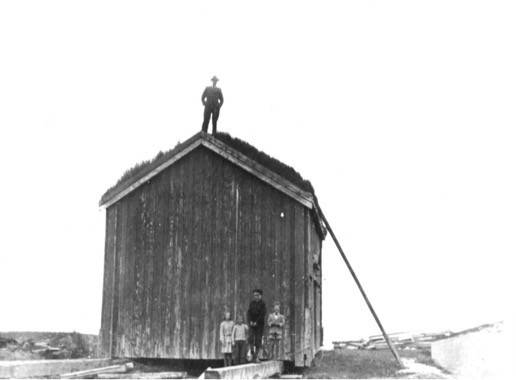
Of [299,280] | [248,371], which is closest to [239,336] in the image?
[299,280]

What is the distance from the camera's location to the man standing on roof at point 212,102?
22.0 meters

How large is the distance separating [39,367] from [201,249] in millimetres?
6569

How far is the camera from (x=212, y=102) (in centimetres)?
2217

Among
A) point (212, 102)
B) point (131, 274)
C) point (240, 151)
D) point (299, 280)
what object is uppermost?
point (212, 102)

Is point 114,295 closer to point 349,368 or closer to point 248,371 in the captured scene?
point 349,368

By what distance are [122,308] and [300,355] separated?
5.16 m

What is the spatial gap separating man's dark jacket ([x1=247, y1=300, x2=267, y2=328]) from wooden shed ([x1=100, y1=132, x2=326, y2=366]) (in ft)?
3.00

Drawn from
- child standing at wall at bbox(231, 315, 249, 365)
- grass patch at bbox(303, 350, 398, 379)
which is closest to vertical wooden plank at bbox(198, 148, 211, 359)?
child standing at wall at bbox(231, 315, 249, 365)

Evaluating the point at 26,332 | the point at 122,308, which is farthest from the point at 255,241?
the point at 26,332

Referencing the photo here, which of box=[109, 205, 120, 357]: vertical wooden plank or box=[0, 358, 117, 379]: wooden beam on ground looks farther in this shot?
box=[109, 205, 120, 357]: vertical wooden plank

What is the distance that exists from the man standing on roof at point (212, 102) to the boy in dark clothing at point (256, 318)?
19.4 ft

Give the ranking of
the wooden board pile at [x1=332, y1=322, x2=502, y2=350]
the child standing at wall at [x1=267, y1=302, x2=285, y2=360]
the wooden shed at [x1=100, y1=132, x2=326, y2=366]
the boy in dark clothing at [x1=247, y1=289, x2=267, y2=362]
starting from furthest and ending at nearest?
the wooden board pile at [x1=332, y1=322, x2=502, y2=350] → the wooden shed at [x1=100, y1=132, x2=326, y2=366] → the child standing at wall at [x1=267, y1=302, x2=285, y2=360] → the boy in dark clothing at [x1=247, y1=289, x2=267, y2=362]

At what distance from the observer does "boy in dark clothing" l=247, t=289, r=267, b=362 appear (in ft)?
60.0

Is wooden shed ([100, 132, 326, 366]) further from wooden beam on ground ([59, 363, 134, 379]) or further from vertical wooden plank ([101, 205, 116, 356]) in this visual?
wooden beam on ground ([59, 363, 134, 379])
